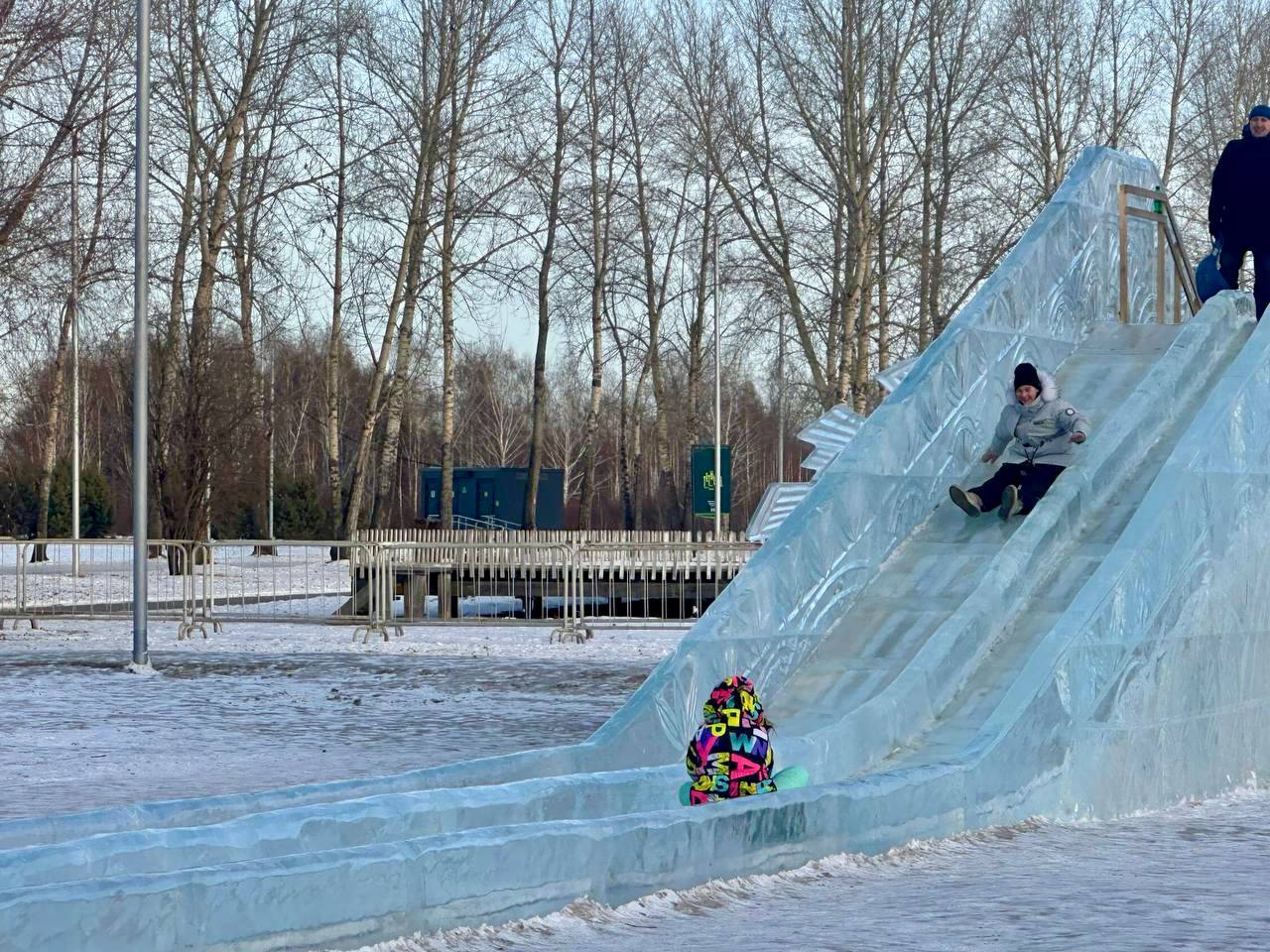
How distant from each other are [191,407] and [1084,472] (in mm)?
30994

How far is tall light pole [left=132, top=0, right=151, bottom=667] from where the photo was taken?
18734 millimetres

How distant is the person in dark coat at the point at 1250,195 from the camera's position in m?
14.2

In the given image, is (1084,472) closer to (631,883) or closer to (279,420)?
(631,883)

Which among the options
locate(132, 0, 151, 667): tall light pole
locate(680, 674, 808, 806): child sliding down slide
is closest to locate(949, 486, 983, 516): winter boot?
locate(680, 674, 808, 806): child sliding down slide

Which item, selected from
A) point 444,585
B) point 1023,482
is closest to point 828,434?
point 1023,482

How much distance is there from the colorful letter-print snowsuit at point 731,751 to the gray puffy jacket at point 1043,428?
465 centimetres

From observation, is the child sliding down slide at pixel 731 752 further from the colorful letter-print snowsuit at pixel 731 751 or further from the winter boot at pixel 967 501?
the winter boot at pixel 967 501

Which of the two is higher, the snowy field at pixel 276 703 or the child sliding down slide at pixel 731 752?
the child sliding down slide at pixel 731 752

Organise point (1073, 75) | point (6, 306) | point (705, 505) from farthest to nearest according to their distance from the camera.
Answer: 1. point (705, 505)
2. point (1073, 75)
3. point (6, 306)

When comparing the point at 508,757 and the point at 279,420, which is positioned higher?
the point at 279,420

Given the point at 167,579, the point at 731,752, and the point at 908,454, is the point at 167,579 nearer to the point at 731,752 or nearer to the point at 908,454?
the point at 908,454

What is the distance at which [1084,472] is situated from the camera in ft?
39.2

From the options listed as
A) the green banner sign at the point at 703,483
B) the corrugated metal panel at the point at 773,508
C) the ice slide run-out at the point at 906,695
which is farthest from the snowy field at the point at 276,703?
the green banner sign at the point at 703,483

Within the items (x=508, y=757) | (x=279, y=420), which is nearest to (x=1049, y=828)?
(x=508, y=757)
